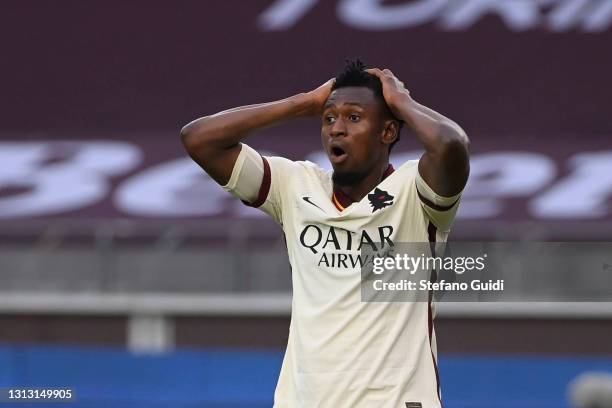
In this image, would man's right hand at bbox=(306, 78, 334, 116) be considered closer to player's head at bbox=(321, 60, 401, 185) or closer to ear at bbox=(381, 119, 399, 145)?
player's head at bbox=(321, 60, 401, 185)

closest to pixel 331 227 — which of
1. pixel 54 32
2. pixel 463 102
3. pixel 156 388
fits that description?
pixel 156 388

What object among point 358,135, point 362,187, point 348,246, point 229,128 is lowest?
point 348,246

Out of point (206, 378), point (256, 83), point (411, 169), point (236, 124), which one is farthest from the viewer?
point (256, 83)

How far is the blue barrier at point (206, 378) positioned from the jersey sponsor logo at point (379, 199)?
355cm

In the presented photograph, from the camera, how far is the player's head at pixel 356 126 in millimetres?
3961

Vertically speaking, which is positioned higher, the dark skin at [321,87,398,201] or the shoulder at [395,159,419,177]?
the dark skin at [321,87,398,201]

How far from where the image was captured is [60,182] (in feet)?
44.8

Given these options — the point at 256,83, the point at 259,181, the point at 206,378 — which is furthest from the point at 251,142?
the point at 259,181

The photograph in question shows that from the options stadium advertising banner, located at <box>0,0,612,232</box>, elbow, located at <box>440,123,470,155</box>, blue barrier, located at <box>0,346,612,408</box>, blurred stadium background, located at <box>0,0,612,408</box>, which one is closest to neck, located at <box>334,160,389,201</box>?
elbow, located at <box>440,123,470,155</box>

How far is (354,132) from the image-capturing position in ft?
13.0

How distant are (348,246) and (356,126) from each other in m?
0.39

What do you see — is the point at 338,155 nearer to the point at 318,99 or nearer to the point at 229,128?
the point at 318,99

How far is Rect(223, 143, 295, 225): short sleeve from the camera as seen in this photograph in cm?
416

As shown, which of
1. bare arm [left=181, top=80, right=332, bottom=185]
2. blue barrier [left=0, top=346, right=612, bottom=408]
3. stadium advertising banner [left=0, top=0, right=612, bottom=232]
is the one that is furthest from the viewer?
stadium advertising banner [left=0, top=0, right=612, bottom=232]
